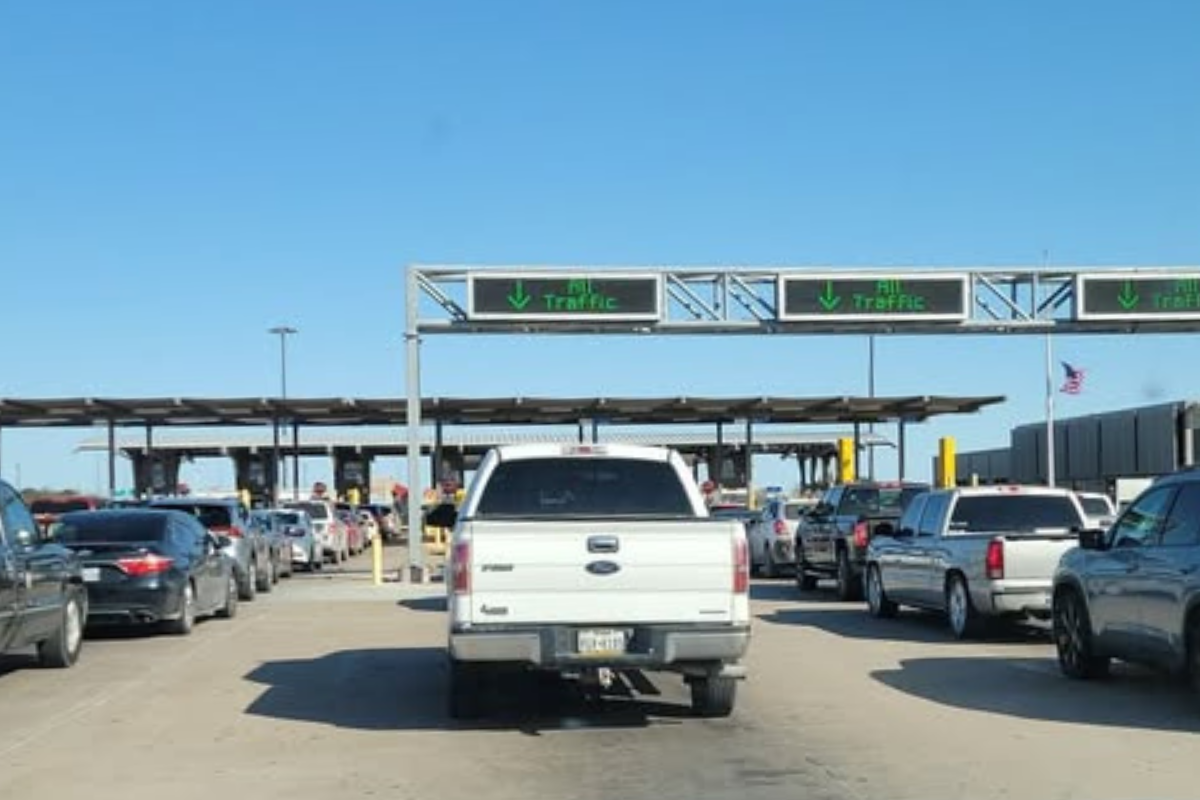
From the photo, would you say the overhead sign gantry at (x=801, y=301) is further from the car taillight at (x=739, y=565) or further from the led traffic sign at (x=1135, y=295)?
the car taillight at (x=739, y=565)

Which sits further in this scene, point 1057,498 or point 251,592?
point 251,592

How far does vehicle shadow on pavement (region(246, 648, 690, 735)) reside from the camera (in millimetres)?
11305

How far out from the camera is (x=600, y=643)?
1046 cm

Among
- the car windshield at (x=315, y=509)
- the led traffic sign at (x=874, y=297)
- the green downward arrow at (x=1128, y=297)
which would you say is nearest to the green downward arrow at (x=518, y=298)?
the led traffic sign at (x=874, y=297)

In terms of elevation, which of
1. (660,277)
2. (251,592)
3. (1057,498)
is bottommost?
(251,592)

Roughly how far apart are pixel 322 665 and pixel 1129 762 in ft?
27.4

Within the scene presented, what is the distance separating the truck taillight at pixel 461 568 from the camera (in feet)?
34.1

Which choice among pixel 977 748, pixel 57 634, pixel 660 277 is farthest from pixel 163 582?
pixel 660 277

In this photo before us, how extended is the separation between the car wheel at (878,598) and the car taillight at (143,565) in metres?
8.92

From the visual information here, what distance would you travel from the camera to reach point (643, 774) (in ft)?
30.1

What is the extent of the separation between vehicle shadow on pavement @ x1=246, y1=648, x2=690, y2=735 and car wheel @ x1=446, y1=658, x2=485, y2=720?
0.09m

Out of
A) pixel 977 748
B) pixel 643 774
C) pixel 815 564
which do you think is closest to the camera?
pixel 643 774

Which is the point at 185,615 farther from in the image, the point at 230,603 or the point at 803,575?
the point at 803,575

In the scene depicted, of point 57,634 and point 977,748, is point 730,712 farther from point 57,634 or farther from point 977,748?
point 57,634
